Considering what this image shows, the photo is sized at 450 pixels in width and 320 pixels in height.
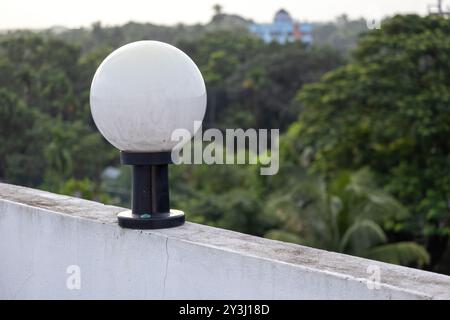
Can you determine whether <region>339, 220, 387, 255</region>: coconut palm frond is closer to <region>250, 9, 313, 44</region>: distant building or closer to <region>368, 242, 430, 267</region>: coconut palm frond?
<region>368, 242, 430, 267</region>: coconut palm frond

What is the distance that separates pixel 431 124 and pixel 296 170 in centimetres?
280

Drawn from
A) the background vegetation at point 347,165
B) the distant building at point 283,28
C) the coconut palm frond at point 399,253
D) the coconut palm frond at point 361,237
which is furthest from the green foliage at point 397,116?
the distant building at point 283,28

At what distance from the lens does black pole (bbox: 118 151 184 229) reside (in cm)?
204

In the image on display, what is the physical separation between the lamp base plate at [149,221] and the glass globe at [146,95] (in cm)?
21

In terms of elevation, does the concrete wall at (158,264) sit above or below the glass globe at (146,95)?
below

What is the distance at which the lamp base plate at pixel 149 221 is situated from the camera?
79.8 inches

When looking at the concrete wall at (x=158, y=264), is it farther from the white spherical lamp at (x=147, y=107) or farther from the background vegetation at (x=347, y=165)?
the background vegetation at (x=347, y=165)

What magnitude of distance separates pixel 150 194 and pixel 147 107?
0.32 m

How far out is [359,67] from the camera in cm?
1287

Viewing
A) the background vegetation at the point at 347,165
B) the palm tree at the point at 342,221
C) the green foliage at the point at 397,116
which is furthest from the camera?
the green foliage at the point at 397,116

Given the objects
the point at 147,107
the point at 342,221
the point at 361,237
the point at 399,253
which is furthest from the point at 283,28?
the point at 147,107

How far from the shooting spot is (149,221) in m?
2.03
